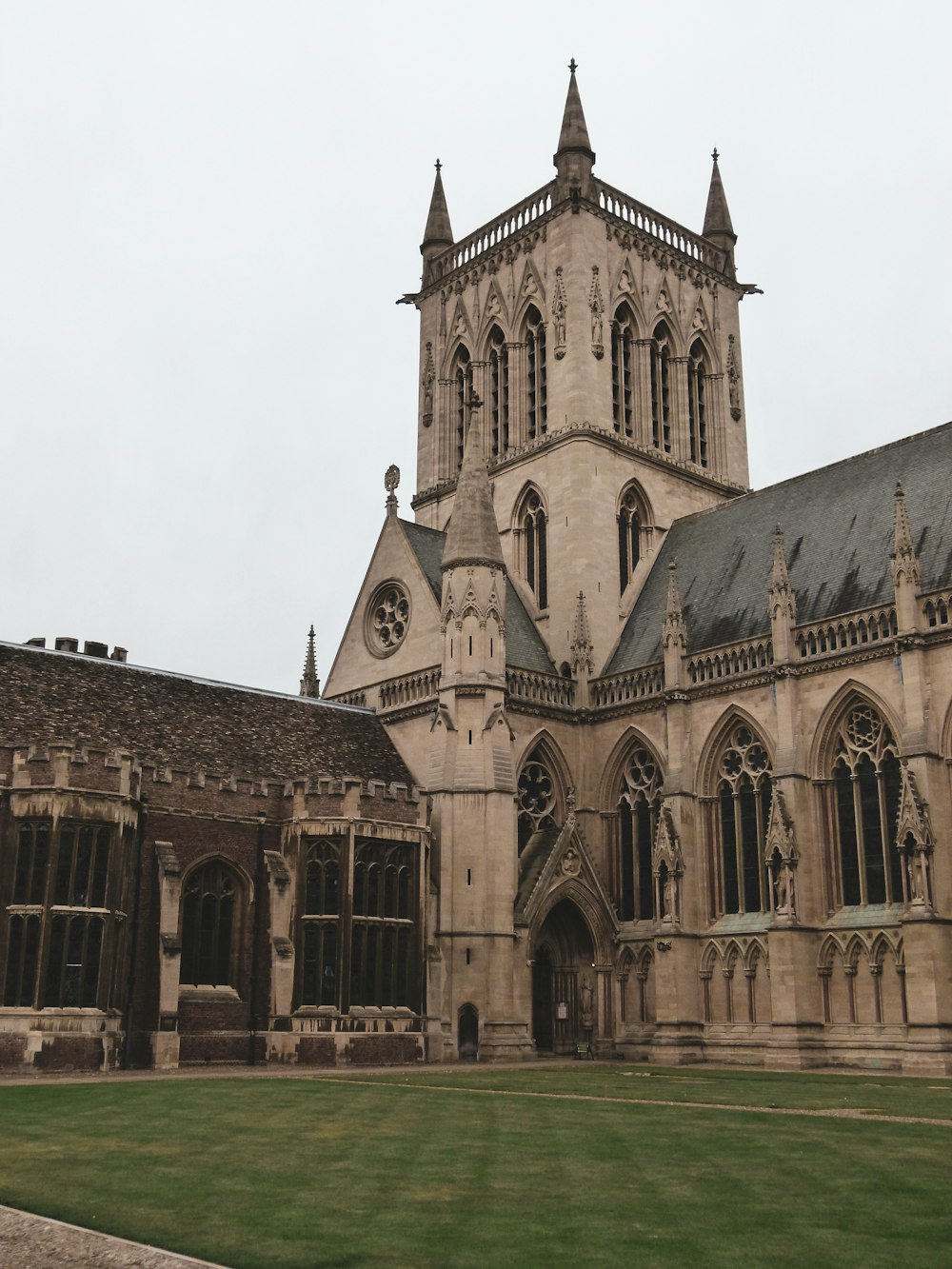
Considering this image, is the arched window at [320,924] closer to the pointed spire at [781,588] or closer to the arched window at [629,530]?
the pointed spire at [781,588]

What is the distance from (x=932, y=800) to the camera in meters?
36.5

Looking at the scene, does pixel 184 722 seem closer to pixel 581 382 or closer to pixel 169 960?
pixel 169 960

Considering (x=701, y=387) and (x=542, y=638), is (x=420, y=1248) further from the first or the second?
(x=701, y=387)

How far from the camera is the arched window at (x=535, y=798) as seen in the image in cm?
4638

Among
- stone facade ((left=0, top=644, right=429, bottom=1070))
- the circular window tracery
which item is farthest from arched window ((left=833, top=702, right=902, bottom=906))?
the circular window tracery

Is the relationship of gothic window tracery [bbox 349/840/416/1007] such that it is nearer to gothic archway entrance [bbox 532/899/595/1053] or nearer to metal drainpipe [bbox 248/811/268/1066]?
metal drainpipe [bbox 248/811/268/1066]

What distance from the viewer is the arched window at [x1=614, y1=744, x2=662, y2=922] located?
150 ft

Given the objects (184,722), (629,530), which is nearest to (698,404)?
(629,530)

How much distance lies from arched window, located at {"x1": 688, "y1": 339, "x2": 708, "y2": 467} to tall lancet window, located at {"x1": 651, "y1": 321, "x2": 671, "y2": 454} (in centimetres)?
104

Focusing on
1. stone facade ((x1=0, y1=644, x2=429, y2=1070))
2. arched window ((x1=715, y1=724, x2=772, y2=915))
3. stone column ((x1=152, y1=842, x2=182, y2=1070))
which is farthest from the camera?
arched window ((x1=715, y1=724, x2=772, y2=915))

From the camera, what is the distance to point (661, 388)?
57094 millimetres

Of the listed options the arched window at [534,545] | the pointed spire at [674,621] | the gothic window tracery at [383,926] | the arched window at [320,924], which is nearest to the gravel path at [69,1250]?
the arched window at [320,924]

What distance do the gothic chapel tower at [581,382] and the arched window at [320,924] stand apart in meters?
14.3

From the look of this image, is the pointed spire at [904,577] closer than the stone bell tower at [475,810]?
Yes
